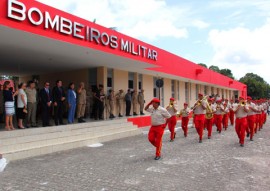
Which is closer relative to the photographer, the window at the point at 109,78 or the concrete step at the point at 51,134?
the concrete step at the point at 51,134

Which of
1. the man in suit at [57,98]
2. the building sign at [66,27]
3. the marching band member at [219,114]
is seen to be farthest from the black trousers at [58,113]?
the marching band member at [219,114]

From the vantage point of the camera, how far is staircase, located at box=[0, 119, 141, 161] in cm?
745

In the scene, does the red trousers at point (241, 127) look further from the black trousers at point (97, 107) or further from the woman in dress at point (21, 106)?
the woman in dress at point (21, 106)

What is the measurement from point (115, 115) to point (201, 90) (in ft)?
55.4

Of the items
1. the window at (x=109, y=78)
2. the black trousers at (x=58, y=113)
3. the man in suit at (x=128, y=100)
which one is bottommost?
the black trousers at (x=58, y=113)

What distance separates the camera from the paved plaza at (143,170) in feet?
16.6

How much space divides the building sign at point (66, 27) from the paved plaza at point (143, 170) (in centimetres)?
390

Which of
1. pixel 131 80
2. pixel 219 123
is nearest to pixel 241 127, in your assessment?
pixel 219 123

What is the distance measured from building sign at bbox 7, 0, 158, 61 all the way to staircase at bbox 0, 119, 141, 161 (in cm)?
331

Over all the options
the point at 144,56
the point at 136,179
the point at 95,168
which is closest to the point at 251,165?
the point at 136,179

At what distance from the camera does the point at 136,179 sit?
17.9 ft

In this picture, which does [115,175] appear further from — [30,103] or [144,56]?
[144,56]

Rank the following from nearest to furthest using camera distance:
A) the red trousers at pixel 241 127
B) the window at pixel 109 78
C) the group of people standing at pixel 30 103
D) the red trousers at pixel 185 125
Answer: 1. the group of people standing at pixel 30 103
2. the red trousers at pixel 241 127
3. the red trousers at pixel 185 125
4. the window at pixel 109 78

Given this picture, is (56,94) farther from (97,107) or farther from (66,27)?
(97,107)
